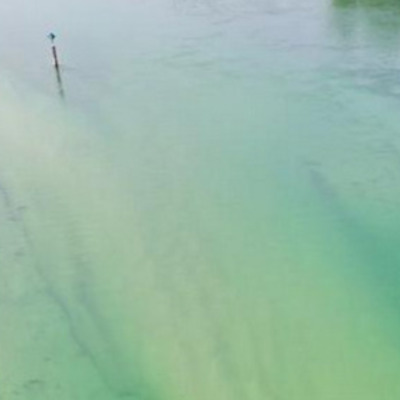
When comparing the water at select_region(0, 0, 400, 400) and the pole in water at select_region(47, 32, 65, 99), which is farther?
the pole in water at select_region(47, 32, 65, 99)

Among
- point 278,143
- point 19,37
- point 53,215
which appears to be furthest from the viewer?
point 19,37

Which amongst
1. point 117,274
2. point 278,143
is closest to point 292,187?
point 278,143

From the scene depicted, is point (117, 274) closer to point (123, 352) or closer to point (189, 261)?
point (189, 261)

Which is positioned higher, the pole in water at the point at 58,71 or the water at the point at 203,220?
the pole in water at the point at 58,71

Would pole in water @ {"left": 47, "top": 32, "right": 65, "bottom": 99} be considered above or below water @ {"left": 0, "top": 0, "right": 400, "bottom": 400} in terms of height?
above

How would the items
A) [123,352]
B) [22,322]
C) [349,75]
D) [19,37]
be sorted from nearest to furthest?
1. [123,352]
2. [22,322]
3. [349,75]
4. [19,37]

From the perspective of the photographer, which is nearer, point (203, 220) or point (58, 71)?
point (203, 220)

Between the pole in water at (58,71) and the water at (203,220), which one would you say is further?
the pole in water at (58,71)

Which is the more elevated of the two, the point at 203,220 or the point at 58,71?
the point at 58,71
